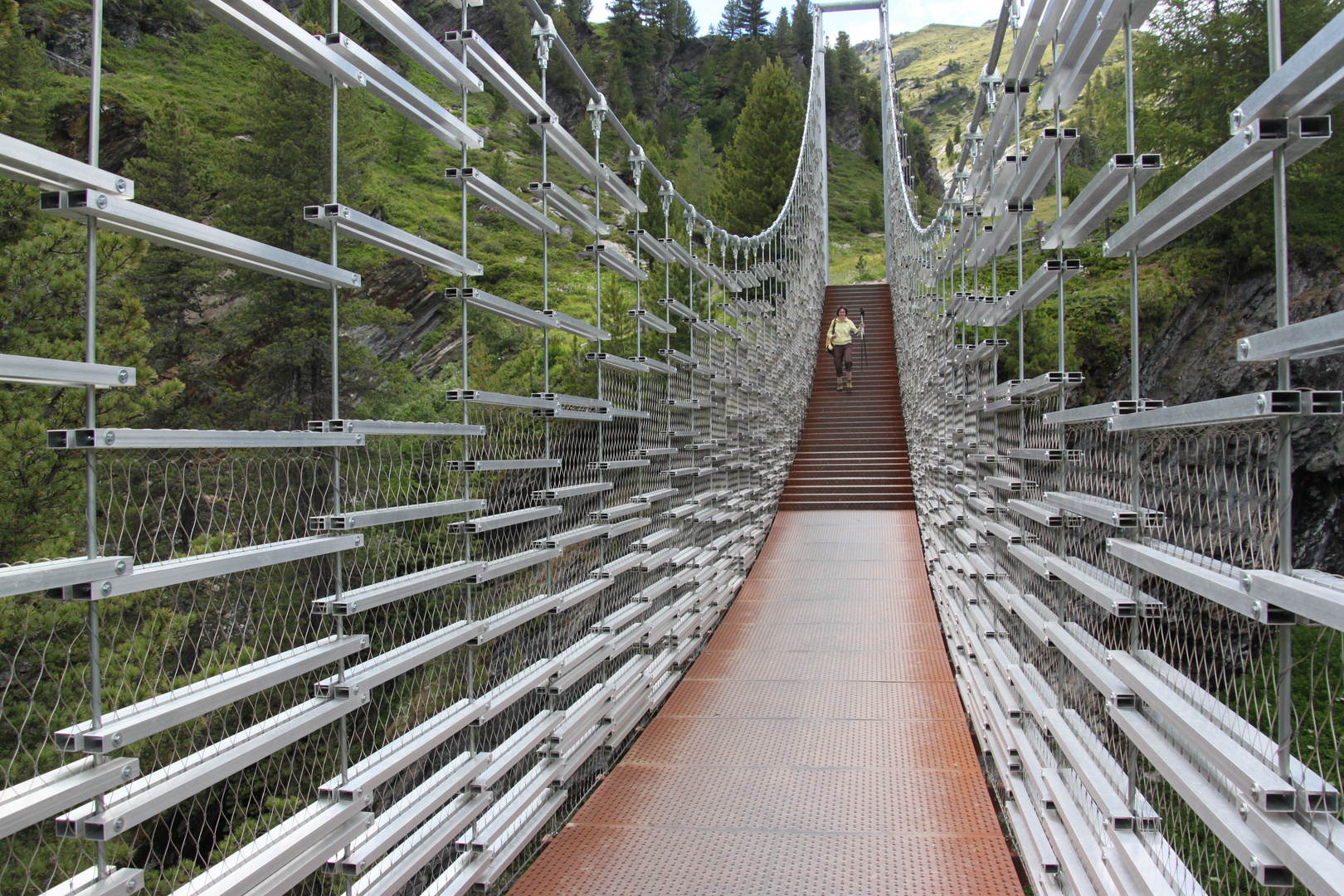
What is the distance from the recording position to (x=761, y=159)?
21891mm

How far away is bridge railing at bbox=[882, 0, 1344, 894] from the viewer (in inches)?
37.9

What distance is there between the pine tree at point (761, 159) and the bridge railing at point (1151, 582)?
17915 millimetres

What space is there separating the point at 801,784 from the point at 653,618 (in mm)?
1057

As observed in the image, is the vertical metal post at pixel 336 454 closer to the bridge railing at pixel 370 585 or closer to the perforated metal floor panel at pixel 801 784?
the bridge railing at pixel 370 585

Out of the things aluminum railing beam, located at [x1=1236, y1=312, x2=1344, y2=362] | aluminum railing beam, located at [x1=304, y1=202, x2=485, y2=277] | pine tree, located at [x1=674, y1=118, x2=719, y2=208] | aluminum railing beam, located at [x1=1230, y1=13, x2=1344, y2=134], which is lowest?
aluminum railing beam, located at [x1=1236, y1=312, x2=1344, y2=362]

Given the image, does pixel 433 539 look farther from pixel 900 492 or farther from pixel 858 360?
pixel 858 360

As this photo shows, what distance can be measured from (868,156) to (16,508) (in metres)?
52.4

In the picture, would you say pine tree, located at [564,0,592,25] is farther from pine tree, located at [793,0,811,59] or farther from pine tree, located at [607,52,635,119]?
pine tree, located at [793,0,811,59]

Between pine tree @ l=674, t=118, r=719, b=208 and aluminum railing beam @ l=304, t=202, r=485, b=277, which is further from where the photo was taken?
pine tree @ l=674, t=118, r=719, b=208

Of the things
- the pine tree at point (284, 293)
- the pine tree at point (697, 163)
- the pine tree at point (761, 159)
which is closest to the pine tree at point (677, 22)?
the pine tree at point (697, 163)

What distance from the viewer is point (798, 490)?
31.1 feet

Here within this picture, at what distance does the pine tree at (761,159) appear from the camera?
21.0 metres

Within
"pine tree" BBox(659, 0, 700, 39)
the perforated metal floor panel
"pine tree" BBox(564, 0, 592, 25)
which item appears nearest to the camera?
the perforated metal floor panel

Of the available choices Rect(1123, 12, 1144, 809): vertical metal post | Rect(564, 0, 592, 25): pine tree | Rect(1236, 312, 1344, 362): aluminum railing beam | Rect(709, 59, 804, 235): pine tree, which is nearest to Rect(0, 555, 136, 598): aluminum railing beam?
Rect(1236, 312, 1344, 362): aluminum railing beam
